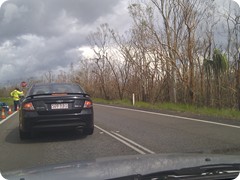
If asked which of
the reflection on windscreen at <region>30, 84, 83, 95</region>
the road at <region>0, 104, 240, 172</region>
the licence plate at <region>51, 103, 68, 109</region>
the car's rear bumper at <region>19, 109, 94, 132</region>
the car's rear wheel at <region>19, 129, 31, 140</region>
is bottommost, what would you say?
the road at <region>0, 104, 240, 172</region>

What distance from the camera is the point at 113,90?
4156cm

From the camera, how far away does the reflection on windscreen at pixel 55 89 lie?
32.3 ft

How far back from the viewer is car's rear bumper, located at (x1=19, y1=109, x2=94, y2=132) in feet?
30.3

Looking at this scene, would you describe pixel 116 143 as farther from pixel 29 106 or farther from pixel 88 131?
pixel 29 106

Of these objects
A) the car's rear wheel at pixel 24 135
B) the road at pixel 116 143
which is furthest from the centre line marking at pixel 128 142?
the car's rear wheel at pixel 24 135

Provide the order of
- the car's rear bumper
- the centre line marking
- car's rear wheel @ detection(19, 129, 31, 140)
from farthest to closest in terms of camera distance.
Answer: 1. car's rear wheel @ detection(19, 129, 31, 140)
2. the car's rear bumper
3. the centre line marking

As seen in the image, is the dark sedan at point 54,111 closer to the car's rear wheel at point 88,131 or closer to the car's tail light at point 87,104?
the car's tail light at point 87,104

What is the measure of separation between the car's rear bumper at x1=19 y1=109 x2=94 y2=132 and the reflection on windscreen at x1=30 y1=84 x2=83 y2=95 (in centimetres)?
73

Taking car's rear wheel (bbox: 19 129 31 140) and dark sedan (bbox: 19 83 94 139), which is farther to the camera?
car's rear wheel (bbox: 19 129 31 140)

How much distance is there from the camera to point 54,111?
9.36 metres

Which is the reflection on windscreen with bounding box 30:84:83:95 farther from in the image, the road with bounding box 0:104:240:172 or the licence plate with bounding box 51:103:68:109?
the road with bounding box 0:104:240:172

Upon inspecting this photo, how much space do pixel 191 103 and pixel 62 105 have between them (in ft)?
45.8

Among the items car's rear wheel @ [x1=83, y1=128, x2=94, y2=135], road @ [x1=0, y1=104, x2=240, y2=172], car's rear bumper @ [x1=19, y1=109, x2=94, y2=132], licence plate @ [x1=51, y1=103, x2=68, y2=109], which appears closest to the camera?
road @ [x1=0, y1=104, x2=240, y2=172]

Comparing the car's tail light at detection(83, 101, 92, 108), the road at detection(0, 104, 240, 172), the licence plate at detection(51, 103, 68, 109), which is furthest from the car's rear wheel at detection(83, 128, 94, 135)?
the licence plate at detection(51, 103, 68, 109)
